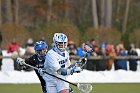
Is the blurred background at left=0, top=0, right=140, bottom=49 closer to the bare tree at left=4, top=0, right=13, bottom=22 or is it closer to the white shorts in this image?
the bare tree at left=4, top=0, right=13, bottom=22

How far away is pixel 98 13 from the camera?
4741 centimetres

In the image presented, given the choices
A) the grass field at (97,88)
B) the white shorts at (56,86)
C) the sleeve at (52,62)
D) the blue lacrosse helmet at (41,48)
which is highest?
the blue lacrosse helmet at (41,48)

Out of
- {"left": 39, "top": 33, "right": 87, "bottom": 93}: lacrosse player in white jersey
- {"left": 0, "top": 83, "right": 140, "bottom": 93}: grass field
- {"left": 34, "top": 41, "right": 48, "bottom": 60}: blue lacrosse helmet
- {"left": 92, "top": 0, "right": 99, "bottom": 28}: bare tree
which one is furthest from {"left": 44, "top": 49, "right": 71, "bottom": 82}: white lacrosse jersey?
{"left": 92, "top": 0, "right": 99, "bottom": 28}: bare tree

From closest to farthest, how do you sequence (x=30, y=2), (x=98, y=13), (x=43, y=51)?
1. (x=43, y=51)
2. (x=98, y=13)
3. (x=30, y=2)

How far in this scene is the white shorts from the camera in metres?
12.4

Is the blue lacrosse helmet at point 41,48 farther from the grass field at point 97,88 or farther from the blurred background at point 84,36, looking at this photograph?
the grass field at point 97,88

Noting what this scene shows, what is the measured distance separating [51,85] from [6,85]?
9801 mm

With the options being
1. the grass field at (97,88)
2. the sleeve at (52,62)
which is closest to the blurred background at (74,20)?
the grass field at (97,88)

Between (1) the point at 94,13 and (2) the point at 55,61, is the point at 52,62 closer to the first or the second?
(2) the point at 55,61

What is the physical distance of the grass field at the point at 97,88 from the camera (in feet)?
65.4

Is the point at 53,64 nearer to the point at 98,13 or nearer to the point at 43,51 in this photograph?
the point at 43,51

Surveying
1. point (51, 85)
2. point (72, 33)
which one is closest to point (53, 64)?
point (51, 85)

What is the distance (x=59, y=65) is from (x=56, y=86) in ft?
1.57

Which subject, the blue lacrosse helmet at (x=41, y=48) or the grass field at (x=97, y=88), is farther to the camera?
the grass field at (x=97, y=88)
